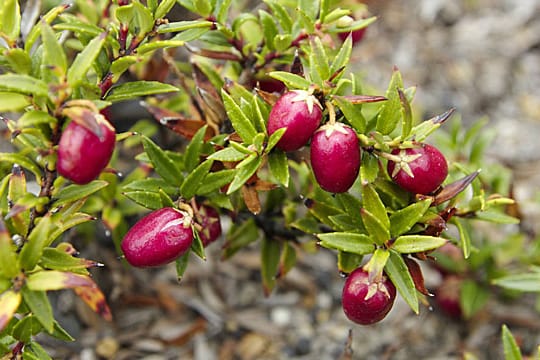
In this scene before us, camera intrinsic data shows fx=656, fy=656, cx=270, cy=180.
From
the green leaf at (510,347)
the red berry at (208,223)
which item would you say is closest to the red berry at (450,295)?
the green leaf at (510,347)

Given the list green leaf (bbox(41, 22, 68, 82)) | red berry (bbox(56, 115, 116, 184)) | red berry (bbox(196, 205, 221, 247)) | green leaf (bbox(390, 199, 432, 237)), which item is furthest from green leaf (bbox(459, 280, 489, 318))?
green leaf (bbox(41, 22, 68, 82))

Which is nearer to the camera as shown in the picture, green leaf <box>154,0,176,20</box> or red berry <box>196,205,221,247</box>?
green leaf <box>154,0,176,20</box>

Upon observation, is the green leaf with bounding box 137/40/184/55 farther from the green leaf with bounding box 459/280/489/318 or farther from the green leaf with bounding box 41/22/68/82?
the green leaf with bounding box 459/280/489/318

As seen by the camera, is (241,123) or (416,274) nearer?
(241,123)

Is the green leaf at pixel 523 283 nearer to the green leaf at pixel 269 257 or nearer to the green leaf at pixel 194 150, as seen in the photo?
the green leaf at pixel 269 257

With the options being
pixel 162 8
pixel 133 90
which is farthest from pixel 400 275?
pixel 162 8

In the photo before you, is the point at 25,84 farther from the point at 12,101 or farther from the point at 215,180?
the point at 215,180
